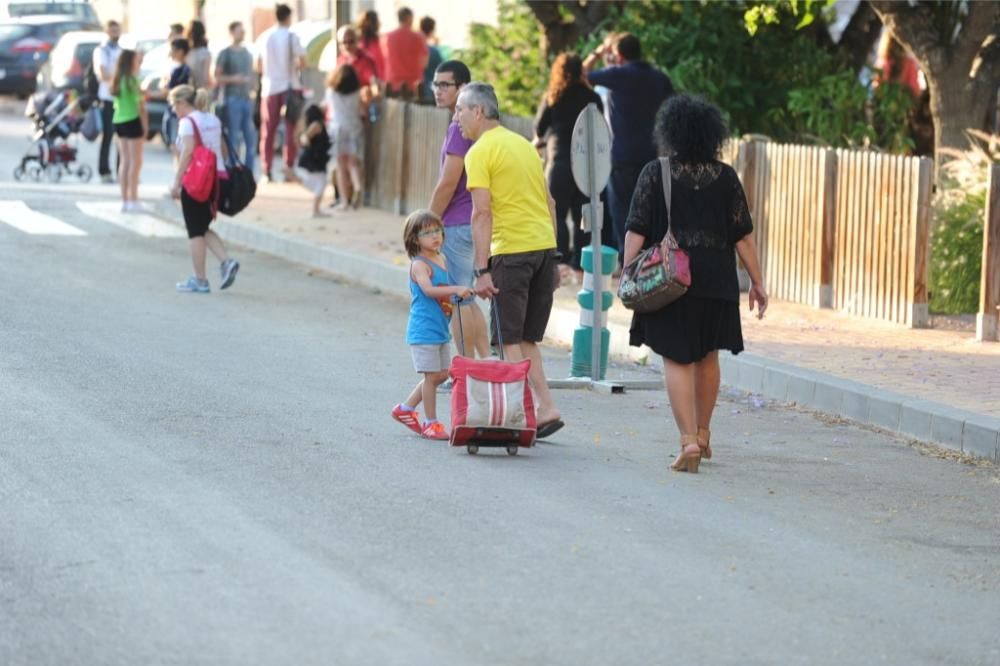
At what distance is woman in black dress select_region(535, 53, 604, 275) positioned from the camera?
50.5 feet

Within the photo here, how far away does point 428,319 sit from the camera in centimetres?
966

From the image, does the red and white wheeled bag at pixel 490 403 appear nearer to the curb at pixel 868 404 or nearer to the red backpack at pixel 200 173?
the curb at pixel 868 404

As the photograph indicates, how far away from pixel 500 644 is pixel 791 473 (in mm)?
3563

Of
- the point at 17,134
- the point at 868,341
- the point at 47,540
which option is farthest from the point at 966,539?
the point at 17,134

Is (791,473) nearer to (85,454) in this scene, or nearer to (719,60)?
(85,454)

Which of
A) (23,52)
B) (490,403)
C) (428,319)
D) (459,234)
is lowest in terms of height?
(490,403)

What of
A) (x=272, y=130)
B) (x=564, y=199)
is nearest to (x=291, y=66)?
(x=272, y=130)

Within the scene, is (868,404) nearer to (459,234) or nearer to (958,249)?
(459,234)

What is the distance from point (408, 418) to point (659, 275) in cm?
154

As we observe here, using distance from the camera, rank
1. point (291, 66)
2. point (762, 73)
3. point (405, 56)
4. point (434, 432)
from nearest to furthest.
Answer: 1. point (434, 432)
2. point (762, 73)
3. point (405, 56)
4. point (291, 66)

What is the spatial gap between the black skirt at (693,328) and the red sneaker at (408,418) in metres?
1.25

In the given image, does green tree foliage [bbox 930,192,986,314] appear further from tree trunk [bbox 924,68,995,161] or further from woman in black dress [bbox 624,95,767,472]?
woman in black dress [bbox 624,95,767,472]

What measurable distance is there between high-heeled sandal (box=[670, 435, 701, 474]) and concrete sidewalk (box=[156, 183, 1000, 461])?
1711 mm

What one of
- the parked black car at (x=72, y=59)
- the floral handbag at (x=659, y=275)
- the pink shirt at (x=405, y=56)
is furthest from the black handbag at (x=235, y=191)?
the parked black car at (x=72, y=59)
